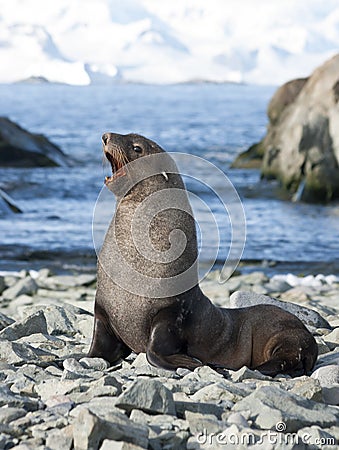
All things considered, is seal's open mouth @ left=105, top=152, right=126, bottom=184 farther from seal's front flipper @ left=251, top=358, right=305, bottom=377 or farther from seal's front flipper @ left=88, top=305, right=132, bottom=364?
seal's front flipper @ left=251, top=358, right=305, bottom=377

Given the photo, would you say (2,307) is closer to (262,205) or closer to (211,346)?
(211,346)

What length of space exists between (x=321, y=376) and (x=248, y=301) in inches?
80.2

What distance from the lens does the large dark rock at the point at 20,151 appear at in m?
30.9

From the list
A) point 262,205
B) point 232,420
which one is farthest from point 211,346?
point 262,205

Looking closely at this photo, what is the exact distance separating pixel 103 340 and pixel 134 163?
1201 mm

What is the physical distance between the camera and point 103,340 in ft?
20.5

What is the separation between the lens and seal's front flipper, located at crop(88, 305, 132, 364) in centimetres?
623

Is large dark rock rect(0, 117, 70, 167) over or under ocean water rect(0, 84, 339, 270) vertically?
under

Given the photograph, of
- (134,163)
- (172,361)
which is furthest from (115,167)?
(172,361)

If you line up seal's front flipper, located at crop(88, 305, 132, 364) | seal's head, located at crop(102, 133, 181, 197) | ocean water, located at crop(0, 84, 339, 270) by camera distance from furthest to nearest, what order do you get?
ocean water, located at crop(0, 84, 339, 270) < seal's head, located at crop(102, 133, 181, 197) < seal's front flipper, located at crop(88, 305, 132, 364)

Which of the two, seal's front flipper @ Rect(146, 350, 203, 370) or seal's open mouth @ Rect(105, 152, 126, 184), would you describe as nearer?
seal's front flipper @ Rect(146, 350, 203, 370)

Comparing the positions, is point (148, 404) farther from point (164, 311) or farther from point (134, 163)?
point (134, 163)

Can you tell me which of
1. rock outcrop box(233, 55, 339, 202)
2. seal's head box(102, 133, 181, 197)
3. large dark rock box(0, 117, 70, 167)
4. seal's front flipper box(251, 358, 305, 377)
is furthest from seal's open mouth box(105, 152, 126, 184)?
large dark rock box(0, 117, 70, 167)

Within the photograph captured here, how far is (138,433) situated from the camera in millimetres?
4098
